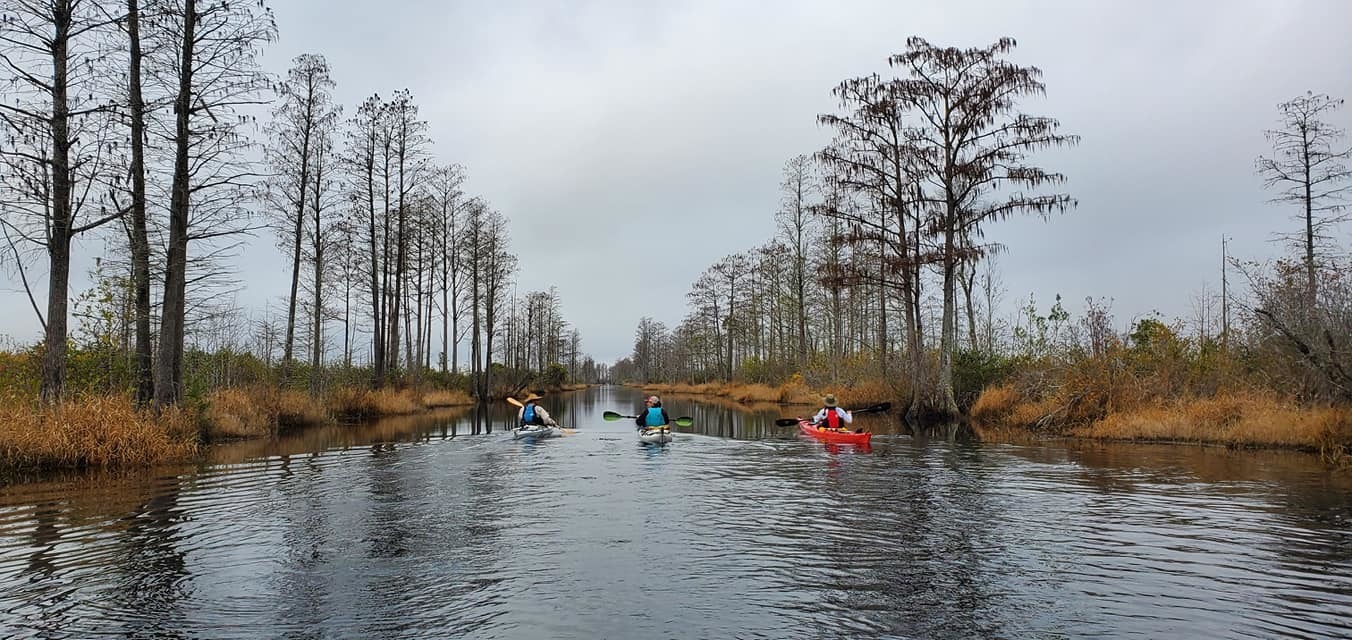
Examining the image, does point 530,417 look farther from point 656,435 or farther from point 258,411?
point 258,411

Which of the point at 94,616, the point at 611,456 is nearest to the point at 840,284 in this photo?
the point at 611,456

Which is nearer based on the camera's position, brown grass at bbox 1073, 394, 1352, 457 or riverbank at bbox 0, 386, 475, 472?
riverbank at bbox 0, 386, 475, 472

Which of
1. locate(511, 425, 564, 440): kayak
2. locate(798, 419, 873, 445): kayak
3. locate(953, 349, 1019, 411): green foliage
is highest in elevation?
locate(953, 349, 1019, 411): green foliage

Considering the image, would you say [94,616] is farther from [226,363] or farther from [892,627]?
[226,363]

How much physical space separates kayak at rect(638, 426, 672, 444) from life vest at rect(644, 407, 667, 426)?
267 mm

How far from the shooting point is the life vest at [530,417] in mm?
22562

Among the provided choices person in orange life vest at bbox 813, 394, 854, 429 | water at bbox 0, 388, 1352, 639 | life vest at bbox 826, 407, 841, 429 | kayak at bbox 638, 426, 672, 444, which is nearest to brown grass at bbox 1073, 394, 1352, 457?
water at bbox 0, 388, 1352, 639

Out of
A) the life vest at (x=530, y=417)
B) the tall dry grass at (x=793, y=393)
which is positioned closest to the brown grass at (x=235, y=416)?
the life vest at (x=530, y=417)

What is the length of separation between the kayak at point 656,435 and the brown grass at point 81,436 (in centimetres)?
1035

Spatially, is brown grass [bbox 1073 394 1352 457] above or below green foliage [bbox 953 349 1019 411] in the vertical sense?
below

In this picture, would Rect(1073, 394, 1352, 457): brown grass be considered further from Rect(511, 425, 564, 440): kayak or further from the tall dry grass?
Rect(511, 425, 564, 440): kayak

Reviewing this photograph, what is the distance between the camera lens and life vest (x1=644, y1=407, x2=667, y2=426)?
67.3 feet

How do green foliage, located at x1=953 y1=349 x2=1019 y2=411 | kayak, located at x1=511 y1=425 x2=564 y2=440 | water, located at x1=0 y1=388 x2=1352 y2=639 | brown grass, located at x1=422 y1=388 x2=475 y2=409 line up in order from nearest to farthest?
1. water, located at x1=0 y1=388 x2=1352 y2=639
2. kayak, located at x1=511 y1=425 x2=564 y2=440
3. green foliage, located at x1=953 y1=349 x2=1019 y2=411
4. brown grass, located at x1=422 y1=388 x2=475 y2=409

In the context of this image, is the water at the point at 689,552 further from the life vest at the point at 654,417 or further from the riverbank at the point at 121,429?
the life vest at the point at 654,417
